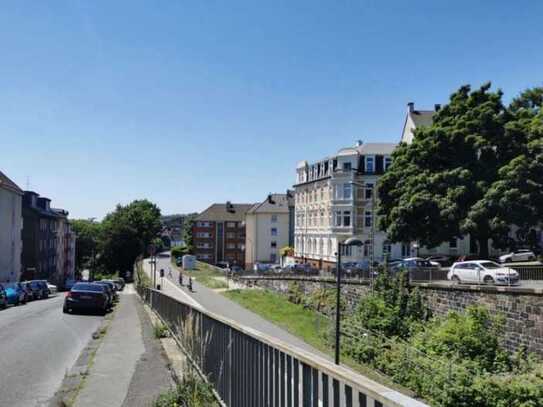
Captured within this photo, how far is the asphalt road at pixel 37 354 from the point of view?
7.62 metres

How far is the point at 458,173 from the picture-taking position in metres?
35.7

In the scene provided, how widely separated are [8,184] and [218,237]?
185 feet

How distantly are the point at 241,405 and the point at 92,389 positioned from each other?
3096 millimetres

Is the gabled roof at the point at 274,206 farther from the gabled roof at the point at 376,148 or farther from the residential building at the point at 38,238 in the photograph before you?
the residential building at the point at 38,238

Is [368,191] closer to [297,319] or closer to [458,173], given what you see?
[458,173]

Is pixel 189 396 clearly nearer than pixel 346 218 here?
Yes

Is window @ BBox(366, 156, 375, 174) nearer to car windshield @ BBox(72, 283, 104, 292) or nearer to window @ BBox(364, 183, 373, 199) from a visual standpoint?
window @ BBox(364, 183, 373, 199)

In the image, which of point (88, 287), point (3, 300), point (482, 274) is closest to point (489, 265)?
point (482, 274)

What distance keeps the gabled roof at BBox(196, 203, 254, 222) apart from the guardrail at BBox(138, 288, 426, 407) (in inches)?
4093

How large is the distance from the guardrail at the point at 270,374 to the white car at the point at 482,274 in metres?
22.2

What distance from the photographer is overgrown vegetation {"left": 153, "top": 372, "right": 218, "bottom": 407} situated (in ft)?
18.0

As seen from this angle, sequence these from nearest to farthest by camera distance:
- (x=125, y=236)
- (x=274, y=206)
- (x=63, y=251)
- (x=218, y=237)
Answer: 1. (x=274, y=206)
2. (x=63, y=251)
3. (x=125, y=236)
4. (x=218, y=237)

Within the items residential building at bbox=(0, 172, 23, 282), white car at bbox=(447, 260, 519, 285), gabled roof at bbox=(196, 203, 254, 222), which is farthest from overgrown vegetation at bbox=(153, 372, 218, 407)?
gabled roof at bbox=(196, 203, 254, 222)

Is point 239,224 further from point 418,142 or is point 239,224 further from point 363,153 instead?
point 418,142
